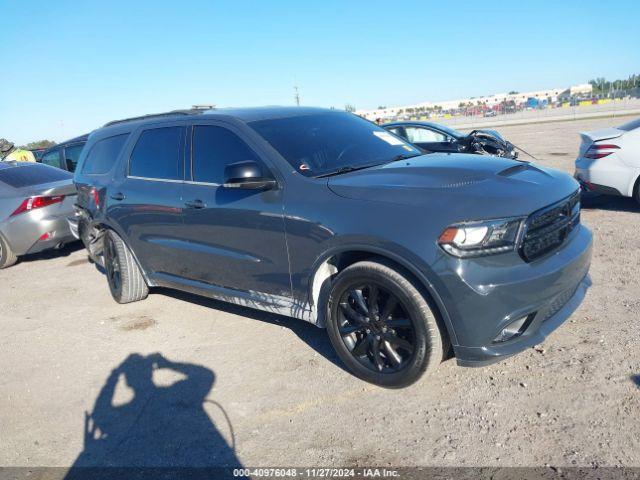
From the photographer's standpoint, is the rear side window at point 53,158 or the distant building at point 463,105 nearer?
the rear side window at point 53,158

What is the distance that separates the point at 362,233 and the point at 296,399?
1178mm

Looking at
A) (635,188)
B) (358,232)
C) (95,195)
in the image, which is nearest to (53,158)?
(95,195)

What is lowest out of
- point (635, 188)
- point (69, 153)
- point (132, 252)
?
point (635, 188)

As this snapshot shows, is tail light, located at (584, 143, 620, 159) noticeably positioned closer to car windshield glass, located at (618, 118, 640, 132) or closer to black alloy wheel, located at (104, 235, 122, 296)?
car windshield glass, located at (618, 118, 640, 132)

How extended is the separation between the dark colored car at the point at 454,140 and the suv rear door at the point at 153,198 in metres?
5.91

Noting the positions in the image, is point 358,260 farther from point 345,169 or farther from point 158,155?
point 158,155

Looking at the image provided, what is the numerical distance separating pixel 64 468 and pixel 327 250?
1980mm

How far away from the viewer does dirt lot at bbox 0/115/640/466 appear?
2.72 meters

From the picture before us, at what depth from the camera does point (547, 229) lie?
3.04 m

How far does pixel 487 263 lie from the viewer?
2.80 metres

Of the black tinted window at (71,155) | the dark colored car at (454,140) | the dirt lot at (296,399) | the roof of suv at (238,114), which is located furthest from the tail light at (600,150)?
the black tinted window at (71,155)

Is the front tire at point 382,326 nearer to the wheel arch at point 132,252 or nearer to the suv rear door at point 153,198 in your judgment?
the suv rear door at point 153,198

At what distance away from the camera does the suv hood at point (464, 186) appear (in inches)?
114

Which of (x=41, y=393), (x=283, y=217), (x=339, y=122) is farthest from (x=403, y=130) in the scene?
(x=41, y=393)
